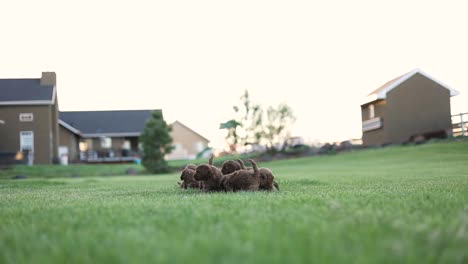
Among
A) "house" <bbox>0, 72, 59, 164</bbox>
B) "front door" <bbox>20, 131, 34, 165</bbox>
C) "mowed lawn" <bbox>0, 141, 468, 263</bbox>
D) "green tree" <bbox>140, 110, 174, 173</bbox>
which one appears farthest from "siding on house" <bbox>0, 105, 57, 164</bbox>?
"mowed lawn" <bbox>0, 141, 468, 263</bbox>

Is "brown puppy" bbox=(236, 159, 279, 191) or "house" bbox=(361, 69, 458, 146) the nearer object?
"brown puppy" bbox=(236, 159, 279, 191)

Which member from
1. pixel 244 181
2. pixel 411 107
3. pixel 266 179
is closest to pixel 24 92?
pixel 411 107

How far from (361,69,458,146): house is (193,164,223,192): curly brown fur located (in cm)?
3959

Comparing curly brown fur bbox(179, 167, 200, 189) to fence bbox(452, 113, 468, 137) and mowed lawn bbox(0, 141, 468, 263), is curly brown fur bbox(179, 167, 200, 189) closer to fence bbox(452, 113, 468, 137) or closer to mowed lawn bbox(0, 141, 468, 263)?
mowed lawn bbox(0, 141, 468, 263)

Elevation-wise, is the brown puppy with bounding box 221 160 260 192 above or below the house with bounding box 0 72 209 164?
below

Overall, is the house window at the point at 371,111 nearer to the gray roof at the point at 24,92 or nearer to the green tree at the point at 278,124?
the green tree at the point at 278,124

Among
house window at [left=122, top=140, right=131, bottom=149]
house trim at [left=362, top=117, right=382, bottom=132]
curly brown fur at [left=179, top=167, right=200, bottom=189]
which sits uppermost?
house trim at [left=362, top=117, right=382, bottom=132]

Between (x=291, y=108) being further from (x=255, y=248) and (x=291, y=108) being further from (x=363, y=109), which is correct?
(x=255, y=248)

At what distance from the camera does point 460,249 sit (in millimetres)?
2479

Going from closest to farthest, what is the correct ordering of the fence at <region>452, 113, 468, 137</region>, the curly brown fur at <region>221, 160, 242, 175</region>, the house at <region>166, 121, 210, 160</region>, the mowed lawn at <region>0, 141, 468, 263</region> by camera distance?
the mowed lawn at <region>0, 141, 468, 263</region> → the curly brown fur at <region>221, 160, 242, 175</region> → the fence at <region>452, 113, 468, 137</region> → the house at <region>166, 121, 210, 160</region>

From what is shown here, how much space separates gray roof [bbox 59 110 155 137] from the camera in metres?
62.1

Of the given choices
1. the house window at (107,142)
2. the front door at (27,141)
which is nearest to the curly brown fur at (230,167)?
the front door at (27,141)

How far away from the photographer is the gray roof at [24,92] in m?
49.6

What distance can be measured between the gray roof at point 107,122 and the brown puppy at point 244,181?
180ft
